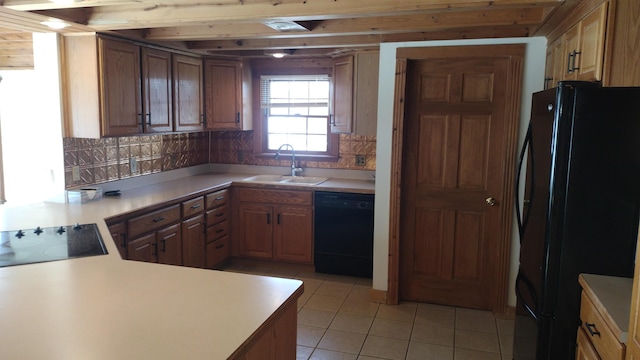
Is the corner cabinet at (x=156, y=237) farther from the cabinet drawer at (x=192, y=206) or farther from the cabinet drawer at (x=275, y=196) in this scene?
the cabinet drawer at (x=275, y=196)

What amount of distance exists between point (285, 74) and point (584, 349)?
3829mm

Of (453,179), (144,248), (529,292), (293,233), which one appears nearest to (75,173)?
(144,248)

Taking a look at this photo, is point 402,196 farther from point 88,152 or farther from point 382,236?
point 88,152

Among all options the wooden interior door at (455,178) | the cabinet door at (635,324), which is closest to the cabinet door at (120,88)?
the wooden interior door at (455,178)

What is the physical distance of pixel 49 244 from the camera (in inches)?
97.5

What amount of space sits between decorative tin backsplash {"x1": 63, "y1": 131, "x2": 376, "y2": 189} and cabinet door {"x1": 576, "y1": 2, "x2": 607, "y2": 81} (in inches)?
104

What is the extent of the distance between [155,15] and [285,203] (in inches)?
81.5

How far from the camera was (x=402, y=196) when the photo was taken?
3.86 meters

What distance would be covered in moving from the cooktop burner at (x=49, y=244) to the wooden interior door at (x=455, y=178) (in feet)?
7.51

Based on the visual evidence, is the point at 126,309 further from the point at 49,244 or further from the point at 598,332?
the point at 598,332

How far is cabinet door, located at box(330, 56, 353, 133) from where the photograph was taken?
4340 millimetres

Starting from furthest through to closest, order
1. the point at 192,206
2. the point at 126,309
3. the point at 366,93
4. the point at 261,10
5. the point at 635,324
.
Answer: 1. the point at 366,93
2. the point at 192,206
3. the point at 261,10
4. the point at 126,309
5. the point at 635,324

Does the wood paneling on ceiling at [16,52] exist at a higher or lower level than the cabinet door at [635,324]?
higher

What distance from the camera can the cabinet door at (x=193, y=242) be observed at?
159 inches
